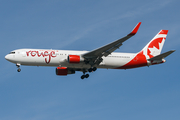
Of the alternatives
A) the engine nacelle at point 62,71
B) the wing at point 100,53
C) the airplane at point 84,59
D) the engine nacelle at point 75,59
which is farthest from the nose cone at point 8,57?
the wing at point 100,53

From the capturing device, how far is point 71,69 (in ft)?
176

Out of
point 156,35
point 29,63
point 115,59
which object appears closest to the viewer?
point 29,63

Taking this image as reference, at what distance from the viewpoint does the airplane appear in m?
47.5

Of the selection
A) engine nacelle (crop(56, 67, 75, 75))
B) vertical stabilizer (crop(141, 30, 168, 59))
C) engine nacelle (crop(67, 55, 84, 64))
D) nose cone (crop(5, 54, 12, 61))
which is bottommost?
engine nacelle (crop(56, 67, 75, 75))

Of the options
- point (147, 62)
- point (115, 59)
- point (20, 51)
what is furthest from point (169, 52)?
point (20, 51)

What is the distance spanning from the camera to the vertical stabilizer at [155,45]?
54184mm

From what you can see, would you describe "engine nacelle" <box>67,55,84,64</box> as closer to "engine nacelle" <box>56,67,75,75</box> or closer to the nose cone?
"engine nacelle" <box>56,67,75,75</box>

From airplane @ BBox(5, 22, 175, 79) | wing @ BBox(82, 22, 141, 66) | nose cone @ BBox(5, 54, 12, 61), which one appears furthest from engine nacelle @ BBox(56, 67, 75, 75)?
nose cone @ BBox(5, 54, 12, 61)

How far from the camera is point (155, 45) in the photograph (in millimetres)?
55594

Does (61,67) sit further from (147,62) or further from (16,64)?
(147,62)

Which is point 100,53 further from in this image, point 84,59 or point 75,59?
point 75,59

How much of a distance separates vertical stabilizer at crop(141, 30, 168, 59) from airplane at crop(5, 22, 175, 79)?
45 centimetres

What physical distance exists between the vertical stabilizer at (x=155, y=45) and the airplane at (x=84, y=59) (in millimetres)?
452

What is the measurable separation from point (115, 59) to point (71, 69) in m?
8.02
